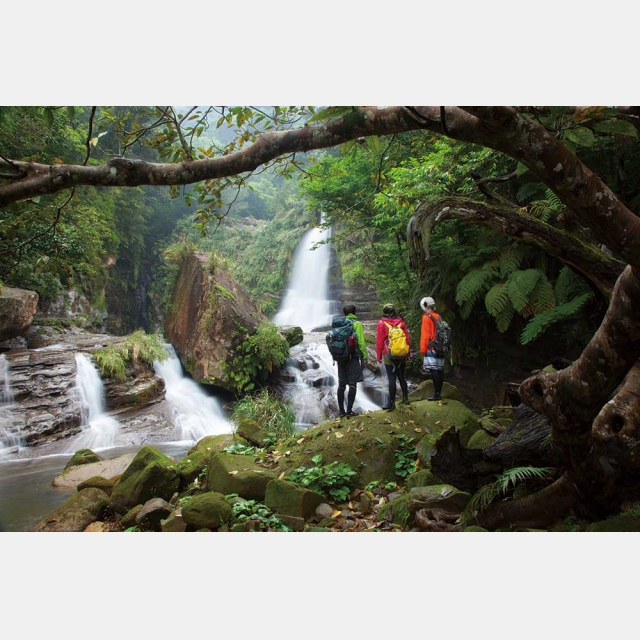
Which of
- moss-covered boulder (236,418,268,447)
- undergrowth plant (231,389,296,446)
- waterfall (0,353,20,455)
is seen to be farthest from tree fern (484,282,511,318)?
waterfall (0,353,20,455)

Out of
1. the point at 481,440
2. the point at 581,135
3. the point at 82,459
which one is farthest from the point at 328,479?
the point at 82,459

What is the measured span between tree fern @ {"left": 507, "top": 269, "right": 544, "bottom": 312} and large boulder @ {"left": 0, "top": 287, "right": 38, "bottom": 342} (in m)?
10.5

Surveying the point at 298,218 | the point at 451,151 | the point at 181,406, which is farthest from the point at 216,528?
the point at 298,218

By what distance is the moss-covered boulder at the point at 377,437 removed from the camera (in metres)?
4.90

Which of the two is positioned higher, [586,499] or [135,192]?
[135,192]

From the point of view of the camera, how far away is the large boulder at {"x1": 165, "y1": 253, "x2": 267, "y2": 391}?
37.3 ft

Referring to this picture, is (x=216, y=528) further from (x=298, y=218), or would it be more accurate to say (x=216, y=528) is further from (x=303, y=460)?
(x=298, y=218)

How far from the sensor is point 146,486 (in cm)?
499

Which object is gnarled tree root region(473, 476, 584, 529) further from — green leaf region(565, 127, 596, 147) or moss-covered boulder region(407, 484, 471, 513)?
green leaf region(565, 127, 596, 147)

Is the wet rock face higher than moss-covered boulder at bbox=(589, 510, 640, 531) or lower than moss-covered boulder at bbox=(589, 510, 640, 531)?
lower

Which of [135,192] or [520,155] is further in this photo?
[135,192]

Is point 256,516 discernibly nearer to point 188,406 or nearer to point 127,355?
point 188,406

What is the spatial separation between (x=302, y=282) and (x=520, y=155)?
18681mm

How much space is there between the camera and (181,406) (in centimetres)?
1066
